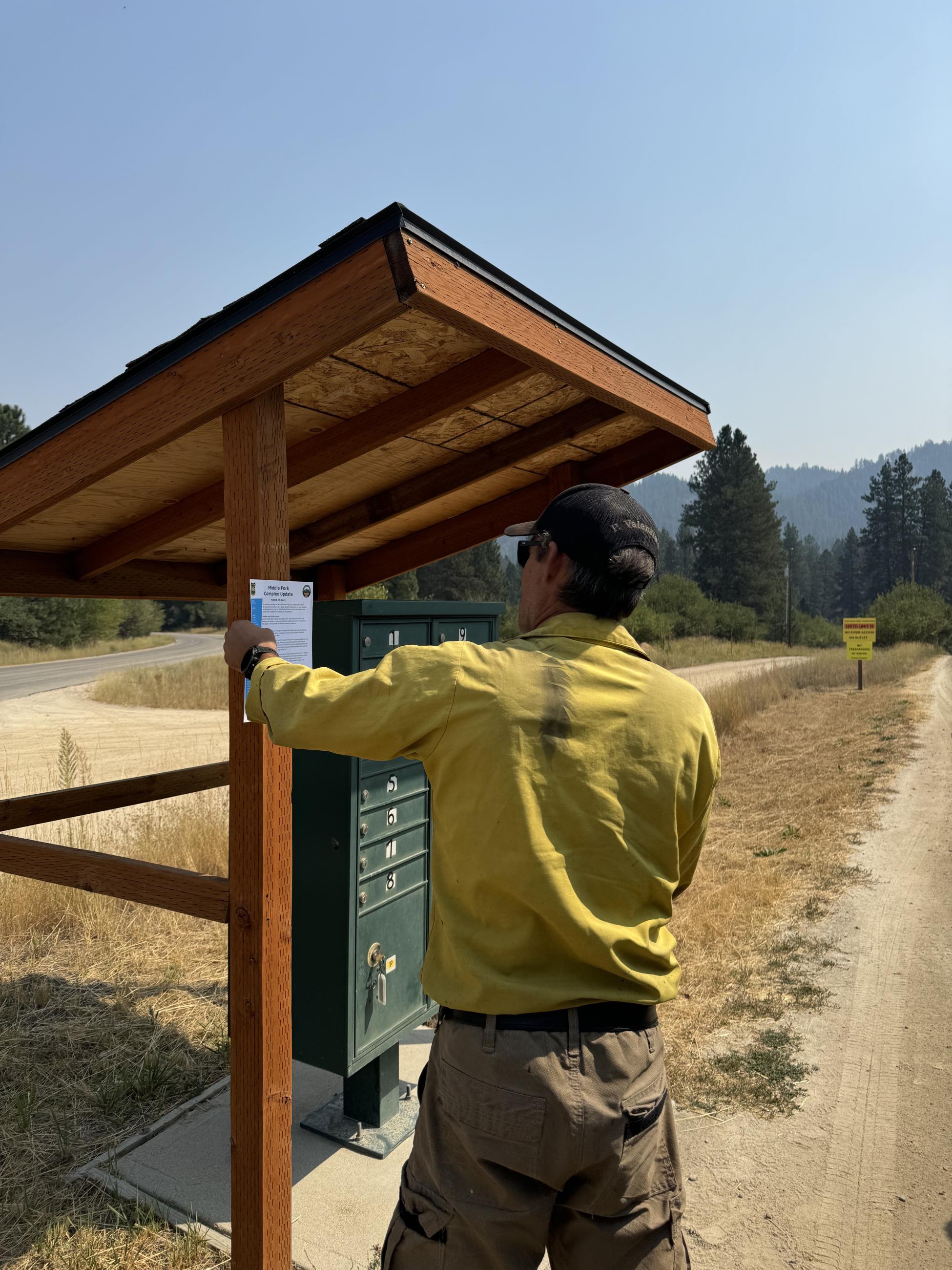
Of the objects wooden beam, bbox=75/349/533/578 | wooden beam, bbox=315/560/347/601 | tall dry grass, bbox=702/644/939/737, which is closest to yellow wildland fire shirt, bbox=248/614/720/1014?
wooden beam, bbox=75/349/533/578

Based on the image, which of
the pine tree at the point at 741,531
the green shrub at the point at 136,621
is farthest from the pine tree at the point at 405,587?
the pine tree at the point at 741,531

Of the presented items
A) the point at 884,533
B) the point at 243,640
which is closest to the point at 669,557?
the point at 884,533

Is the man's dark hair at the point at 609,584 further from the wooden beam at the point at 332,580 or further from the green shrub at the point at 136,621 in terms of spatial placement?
the green shrub at the point at 136,621

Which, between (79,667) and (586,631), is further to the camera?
(79,667)

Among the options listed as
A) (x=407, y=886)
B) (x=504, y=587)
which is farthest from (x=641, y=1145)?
(x=504, y=587)

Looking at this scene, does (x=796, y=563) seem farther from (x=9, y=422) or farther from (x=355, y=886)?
(x=355, y=886)

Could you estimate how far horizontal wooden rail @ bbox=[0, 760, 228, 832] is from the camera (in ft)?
12.6

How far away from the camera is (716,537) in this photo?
61500 mm

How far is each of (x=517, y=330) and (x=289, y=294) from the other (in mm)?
548

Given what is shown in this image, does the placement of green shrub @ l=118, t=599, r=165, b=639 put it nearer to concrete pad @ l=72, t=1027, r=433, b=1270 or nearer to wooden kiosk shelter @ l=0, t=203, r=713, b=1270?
concrete pad @ l=72, t=1027, r=433, b=1270

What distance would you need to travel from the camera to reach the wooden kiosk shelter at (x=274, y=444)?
204 cm

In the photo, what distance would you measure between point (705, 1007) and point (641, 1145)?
10.9 ft

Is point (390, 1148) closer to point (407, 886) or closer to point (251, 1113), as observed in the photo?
point (407, 886)

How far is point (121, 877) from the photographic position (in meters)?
2.69
